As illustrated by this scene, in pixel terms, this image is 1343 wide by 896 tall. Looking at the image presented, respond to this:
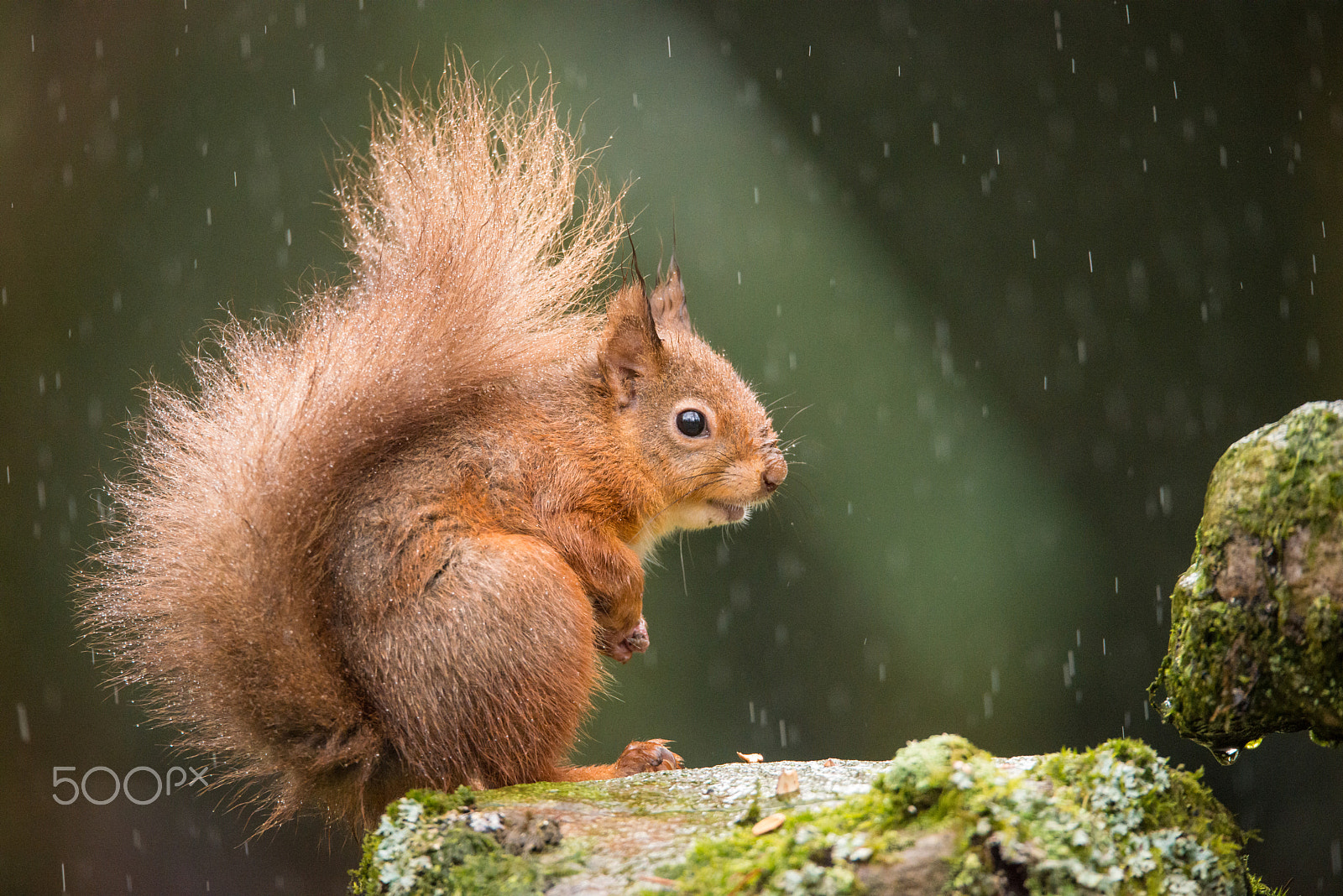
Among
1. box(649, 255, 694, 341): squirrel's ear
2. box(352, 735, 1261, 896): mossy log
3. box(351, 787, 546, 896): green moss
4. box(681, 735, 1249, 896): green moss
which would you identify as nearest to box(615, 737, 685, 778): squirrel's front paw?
box(352, 735, 1261, 896): mossy log

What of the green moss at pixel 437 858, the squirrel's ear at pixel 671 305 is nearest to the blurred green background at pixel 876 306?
the squirrel's ear at pixel 671 305

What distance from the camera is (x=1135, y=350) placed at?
3.72 meters

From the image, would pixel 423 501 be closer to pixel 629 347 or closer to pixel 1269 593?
pixel 629 347

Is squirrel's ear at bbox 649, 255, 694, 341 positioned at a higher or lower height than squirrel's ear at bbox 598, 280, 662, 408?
higher

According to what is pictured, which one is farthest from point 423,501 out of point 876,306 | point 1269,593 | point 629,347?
point 876,306

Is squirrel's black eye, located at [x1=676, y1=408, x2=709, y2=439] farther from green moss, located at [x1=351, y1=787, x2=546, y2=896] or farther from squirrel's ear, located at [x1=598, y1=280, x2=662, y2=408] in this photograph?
green moss, located at [x1=351, y1=787, x2=546, y2=896]

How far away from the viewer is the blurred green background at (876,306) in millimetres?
3352

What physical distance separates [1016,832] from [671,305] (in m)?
1.52

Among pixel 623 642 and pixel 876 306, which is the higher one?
pixel 876 306

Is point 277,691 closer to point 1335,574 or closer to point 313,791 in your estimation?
point 313,791

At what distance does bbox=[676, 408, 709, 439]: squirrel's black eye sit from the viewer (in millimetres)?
2232

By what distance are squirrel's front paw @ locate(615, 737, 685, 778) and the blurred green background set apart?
1.45m

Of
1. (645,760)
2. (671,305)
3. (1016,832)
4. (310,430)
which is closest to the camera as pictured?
(1016,832)

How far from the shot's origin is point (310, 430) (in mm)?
1822
